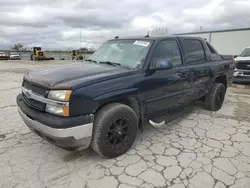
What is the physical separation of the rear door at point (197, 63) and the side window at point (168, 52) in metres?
0.21

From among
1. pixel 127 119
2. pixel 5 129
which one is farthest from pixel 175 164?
pixel 5 129

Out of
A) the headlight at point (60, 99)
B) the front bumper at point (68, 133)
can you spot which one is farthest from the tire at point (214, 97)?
the headlight at point (60, 99)

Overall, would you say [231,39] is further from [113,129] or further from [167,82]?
[113,129]

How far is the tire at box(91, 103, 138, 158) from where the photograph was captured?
2.60 m

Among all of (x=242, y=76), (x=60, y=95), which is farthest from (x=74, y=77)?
(x=242, y=76)

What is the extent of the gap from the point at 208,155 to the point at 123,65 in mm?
1868

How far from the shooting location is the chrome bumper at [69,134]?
7.62 feet

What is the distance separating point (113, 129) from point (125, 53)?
137 centimetres

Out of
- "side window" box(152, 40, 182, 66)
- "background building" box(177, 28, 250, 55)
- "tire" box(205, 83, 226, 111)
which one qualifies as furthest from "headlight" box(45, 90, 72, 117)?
"background building" box(177, 28, 250, 55)

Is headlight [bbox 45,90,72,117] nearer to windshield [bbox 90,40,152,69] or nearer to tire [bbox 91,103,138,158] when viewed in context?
tire [bbox 91,103,138,158]

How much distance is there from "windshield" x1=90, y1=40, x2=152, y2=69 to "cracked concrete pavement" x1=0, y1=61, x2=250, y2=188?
1348mm

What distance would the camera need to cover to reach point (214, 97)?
4.72m

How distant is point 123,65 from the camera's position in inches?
125

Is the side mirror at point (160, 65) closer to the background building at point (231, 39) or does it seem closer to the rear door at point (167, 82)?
the rear door at point (167, 82)
